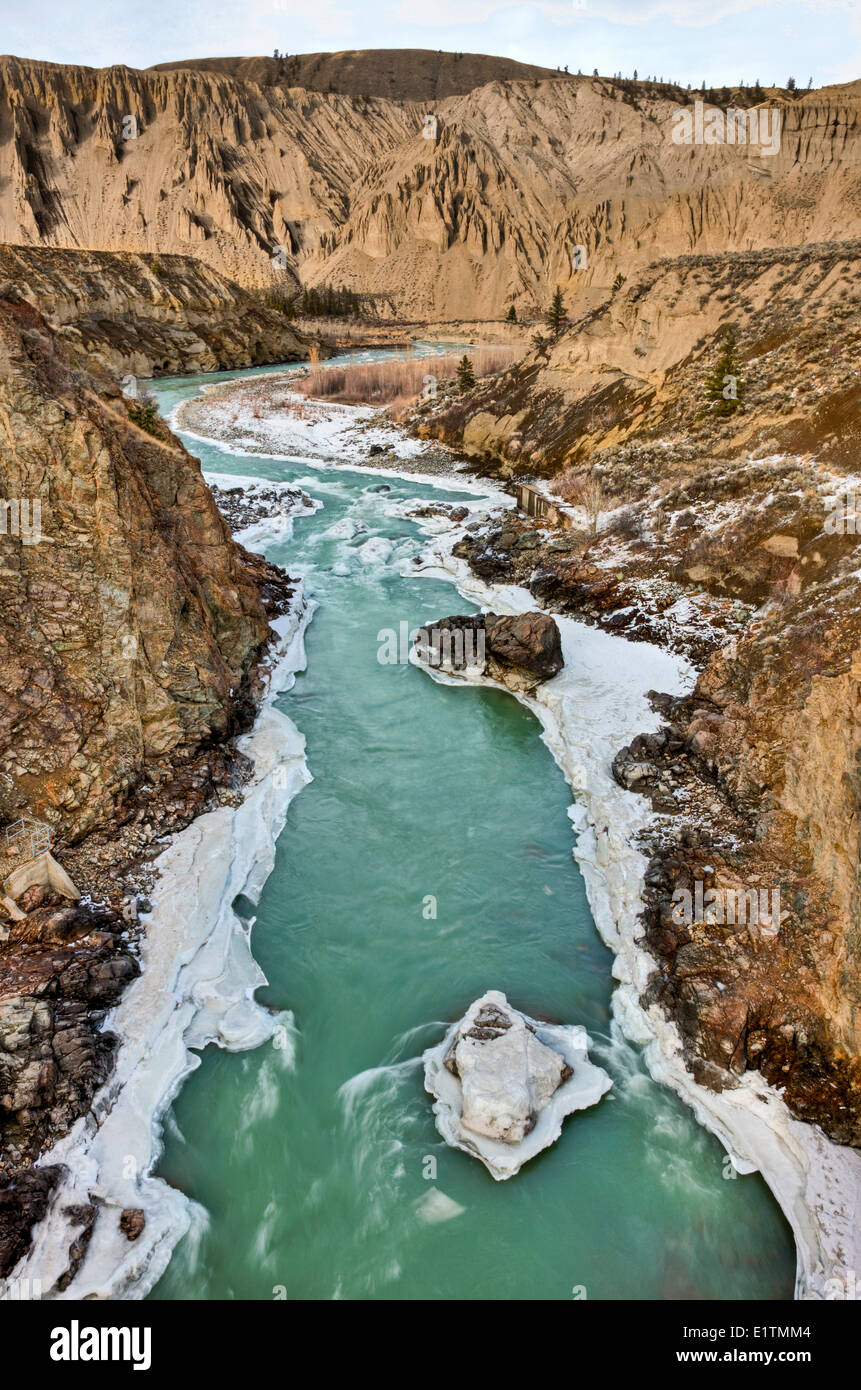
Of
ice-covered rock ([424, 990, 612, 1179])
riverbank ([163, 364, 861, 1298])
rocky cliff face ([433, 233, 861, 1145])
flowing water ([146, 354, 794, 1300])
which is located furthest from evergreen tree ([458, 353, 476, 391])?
ice-covered rock ([424, 990, 612, 1179])

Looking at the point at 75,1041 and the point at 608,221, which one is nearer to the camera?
the point at 75,1041

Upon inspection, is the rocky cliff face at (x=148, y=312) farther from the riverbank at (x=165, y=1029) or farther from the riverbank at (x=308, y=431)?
the riverbank at (x=165, y=1029)

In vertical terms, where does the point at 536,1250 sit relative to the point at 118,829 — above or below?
below

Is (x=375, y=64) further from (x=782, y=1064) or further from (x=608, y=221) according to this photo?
(x=782, y=1064)

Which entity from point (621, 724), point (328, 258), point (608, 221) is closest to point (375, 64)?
point (328, 258)

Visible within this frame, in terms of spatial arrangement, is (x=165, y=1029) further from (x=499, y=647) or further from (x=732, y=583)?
(x=732, y=583)

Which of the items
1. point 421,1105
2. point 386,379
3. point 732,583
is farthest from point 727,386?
point 386,379

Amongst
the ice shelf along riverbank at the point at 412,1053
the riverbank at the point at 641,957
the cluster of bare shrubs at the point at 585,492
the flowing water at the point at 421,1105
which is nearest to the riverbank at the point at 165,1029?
the ice shelf along riverbank at the point at 412,1053

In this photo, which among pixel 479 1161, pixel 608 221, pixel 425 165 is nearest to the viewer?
pixel 479 1161
